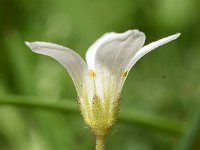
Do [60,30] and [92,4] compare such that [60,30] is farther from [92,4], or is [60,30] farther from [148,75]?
[148,75]

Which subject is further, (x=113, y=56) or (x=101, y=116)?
(x=101, y=116)

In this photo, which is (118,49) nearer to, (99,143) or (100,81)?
(100,81)

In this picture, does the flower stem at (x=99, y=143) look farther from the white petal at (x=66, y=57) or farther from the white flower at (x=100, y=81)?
the white petal at (x=66, y=57)

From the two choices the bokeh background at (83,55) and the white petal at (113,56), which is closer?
the white petal at (113,56)

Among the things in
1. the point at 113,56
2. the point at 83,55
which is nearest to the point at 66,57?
the point at 113,56

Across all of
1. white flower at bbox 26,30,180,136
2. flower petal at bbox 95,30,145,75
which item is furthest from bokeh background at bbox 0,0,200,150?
flower petal at bbox 95,30,145,75

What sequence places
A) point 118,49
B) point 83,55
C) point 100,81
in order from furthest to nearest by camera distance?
1. point 83,55
2. point 100,81
3. point 118,49

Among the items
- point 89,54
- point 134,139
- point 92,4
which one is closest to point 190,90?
point 134,139

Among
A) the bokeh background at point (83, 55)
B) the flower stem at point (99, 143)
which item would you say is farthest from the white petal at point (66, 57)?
the bokeh background at point (83, 55)
